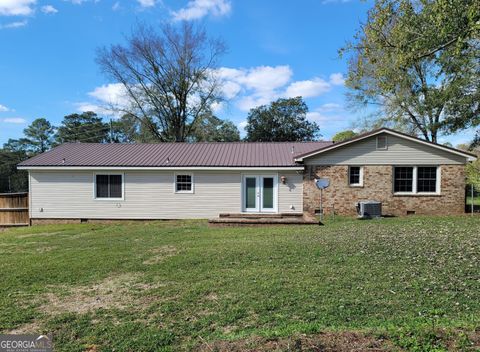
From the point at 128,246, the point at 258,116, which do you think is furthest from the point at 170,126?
the point at 128,246

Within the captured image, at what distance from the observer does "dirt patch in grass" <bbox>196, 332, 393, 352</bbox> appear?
3.09 m

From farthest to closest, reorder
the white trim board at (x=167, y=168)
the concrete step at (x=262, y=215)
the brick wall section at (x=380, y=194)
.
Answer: the white trim board at (x=167, y=168) < the brick wall section at (x=380, y=194) < the concrete step at (x=262, y=215)

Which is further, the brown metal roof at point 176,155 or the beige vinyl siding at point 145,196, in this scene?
the brown metal roof at point 176,155

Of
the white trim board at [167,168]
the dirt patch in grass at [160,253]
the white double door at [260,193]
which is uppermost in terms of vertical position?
the white trim board at [167,168]

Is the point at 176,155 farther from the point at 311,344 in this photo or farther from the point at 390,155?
the point at 311,344

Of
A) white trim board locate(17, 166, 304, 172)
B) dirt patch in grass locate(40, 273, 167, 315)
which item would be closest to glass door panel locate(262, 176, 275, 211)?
white trim board locate(17, 166, 304, 172)

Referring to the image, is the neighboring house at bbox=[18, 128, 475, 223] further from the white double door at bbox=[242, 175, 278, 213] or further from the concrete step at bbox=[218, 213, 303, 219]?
the concrete step at bbox=[218, 213, 303, 219]

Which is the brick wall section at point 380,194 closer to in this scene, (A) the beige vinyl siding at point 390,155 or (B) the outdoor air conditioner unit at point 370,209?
(A) the beige vinyl siding at point 390,155

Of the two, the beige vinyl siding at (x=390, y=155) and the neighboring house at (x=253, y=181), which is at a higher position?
the beige vinyl siding at (x=390, y=155)

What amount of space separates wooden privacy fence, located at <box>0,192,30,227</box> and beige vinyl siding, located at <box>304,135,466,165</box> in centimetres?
1446

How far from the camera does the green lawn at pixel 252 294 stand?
11.5 ft

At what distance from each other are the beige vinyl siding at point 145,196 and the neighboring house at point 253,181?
47mm

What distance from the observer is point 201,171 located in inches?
655

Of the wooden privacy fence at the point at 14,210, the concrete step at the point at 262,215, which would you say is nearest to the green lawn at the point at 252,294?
the concrete step at the point at 262,215
